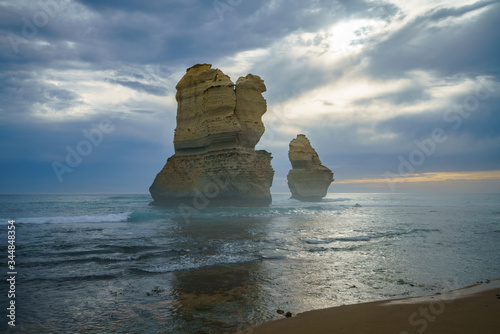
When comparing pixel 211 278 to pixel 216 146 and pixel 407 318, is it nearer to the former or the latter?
pixel 407 318

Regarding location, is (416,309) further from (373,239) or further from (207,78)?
(207,78)

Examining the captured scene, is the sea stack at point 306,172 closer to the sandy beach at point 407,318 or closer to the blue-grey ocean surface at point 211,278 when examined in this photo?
the blue-grey ocean surface at point 211,278

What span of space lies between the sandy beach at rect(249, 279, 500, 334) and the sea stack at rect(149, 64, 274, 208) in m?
27.8

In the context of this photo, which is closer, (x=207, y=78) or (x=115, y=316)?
(x=115, y=316)

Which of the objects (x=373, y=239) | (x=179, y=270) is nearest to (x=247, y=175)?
(x=373, y=239)

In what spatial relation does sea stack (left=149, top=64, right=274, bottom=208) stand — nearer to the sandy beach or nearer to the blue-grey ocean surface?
the blue-grey ocean surface

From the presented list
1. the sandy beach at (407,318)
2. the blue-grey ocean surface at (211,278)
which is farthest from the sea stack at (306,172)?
the sandy beach at (407,318)

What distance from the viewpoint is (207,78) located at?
34906 millimetres

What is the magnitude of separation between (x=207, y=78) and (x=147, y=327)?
3393 centimetres

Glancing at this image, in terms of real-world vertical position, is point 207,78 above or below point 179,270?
above

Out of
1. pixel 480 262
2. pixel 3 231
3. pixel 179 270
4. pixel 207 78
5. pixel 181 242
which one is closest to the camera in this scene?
pixel 179 270

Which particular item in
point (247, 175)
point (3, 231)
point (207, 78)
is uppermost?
point (207, 78)

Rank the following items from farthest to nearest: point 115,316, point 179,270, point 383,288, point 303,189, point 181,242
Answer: point 303,189
point 181,242
point 179,270
point 383,288
point 115,316

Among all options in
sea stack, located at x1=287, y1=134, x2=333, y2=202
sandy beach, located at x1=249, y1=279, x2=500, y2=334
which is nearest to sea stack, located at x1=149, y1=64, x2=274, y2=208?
sea stack, located at x1=287, y1=134, x2=333, y2=202
